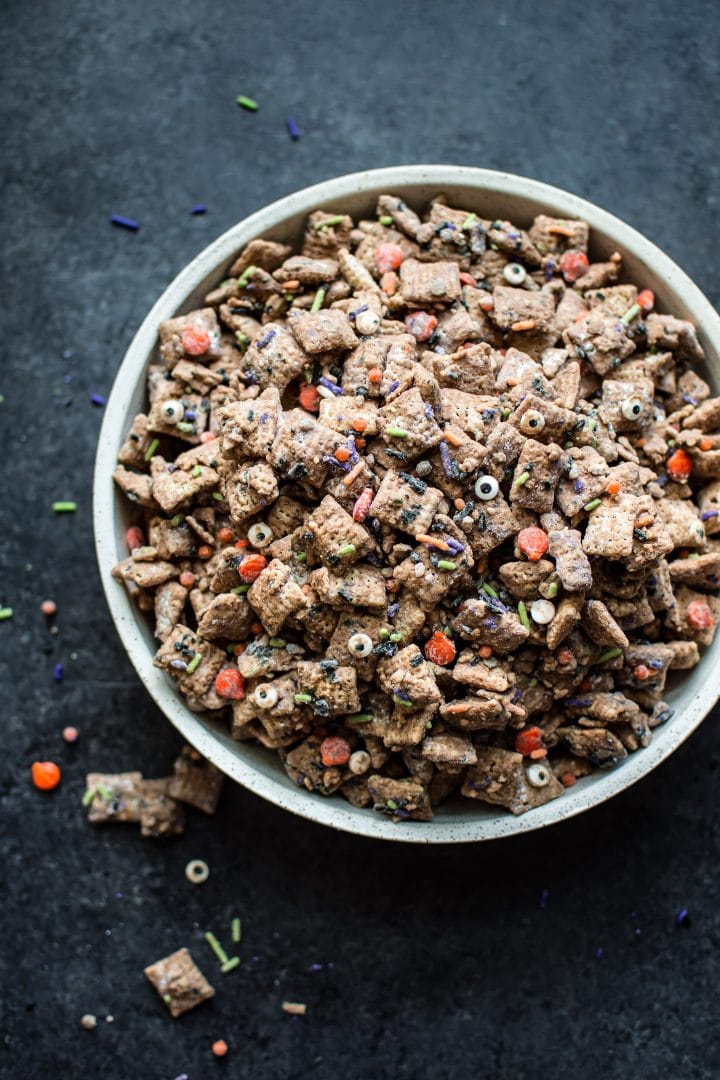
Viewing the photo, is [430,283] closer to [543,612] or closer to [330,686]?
[543,612]

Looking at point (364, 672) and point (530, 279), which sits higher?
point (530, 279)

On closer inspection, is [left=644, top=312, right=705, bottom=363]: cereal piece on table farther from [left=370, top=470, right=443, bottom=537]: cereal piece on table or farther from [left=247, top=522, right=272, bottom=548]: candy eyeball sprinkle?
[left=247, top=522, right=272, bottom=548]: candy eyeball sprinkle

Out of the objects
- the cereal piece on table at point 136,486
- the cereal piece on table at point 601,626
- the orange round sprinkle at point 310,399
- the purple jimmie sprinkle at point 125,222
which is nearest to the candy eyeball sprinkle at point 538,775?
the cereal piece on table at point 601,626

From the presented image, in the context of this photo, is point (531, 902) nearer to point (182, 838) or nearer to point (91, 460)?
point (182, 838)

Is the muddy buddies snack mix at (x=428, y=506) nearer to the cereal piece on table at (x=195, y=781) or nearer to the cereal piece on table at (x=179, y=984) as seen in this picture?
the cereal piece on table at (x=195, y=781)

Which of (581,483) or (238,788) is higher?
(581,483)

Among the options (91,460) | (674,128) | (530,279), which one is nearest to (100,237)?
(91,460)

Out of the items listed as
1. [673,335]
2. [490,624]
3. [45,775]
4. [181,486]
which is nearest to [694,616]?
[490,624]
